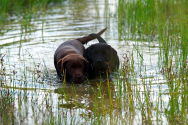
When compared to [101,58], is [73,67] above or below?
below

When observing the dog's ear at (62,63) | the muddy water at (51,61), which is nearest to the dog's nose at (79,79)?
the muddy water at (51,61)

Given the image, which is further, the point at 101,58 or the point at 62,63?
the point at 101,58

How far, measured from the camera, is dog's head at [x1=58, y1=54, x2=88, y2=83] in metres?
7.75

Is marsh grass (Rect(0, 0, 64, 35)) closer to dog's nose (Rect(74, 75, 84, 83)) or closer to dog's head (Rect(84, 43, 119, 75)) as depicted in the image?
dog's head (Rect(84, 43, 119, 75))

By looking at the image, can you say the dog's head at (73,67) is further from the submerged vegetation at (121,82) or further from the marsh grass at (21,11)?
the marsh grass at (21,11)

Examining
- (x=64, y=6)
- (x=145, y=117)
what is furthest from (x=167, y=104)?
(x=64, y=6)

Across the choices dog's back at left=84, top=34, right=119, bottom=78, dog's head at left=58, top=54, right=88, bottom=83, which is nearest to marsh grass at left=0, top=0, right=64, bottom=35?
dog's back at left=84, top=34, right=119, bottom=78

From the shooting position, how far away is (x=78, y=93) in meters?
7.33

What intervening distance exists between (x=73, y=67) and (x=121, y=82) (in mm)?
1251

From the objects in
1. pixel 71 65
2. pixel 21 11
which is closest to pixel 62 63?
pixel 71 65

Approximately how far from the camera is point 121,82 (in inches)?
269

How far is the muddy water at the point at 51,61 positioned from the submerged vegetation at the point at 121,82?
13 millimetres

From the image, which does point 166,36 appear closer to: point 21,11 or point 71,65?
point 71,65

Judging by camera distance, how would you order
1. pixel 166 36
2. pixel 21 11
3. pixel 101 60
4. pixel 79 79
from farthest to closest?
1. pixel 21 11
2. pixel 166 36
3. pixel 101 60
4. pixel 79 79
